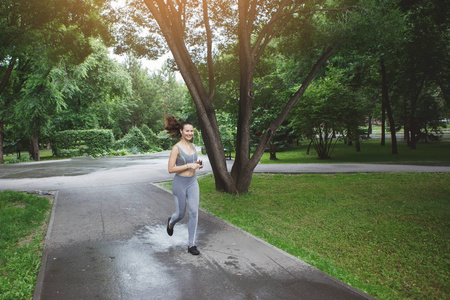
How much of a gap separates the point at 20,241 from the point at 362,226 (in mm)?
6145

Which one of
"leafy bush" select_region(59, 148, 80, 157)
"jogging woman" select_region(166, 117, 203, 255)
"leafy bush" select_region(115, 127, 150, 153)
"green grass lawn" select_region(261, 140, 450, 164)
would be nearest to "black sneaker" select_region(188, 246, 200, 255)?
"jogging woman" select_region(166, 117, 203, 255)

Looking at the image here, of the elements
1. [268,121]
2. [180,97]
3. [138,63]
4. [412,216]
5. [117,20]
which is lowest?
[412,216]

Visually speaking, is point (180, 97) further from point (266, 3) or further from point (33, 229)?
point (33, 229)

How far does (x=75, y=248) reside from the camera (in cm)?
464

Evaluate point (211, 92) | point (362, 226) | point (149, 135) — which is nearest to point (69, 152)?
point (149, 135)

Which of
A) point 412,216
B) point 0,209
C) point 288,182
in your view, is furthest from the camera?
point 288,182

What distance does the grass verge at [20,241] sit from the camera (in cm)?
351

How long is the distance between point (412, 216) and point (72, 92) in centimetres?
2965

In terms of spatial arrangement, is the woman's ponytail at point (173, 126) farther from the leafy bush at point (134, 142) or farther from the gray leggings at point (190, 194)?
the leafy bush at point (134, 142)

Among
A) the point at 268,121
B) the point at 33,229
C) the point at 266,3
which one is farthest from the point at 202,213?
the point at 268,121

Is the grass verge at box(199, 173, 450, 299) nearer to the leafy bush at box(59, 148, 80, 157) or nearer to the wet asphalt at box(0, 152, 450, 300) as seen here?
the wet asphalt at box(0, 152, 450, 300)

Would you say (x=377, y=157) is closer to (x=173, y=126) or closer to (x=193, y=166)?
(x=173, y=126)

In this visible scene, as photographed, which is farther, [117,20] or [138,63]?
[138,63]

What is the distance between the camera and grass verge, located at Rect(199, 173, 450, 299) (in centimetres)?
380
